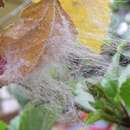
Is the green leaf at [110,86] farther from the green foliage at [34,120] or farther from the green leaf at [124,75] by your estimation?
the green foliage at [34,120]

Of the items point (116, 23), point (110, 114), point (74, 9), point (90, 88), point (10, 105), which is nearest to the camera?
point (74, 9)

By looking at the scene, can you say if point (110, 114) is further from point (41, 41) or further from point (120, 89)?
point (41, 41)

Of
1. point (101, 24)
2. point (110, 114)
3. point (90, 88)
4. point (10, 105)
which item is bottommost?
point (10, 105)

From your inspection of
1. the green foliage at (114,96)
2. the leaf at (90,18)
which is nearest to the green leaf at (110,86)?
the green foliage at (114,96)

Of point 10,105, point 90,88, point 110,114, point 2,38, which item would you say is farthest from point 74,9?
point 10,105

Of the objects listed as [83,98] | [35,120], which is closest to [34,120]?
[35,120]

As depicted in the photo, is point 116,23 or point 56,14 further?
point 116,23
